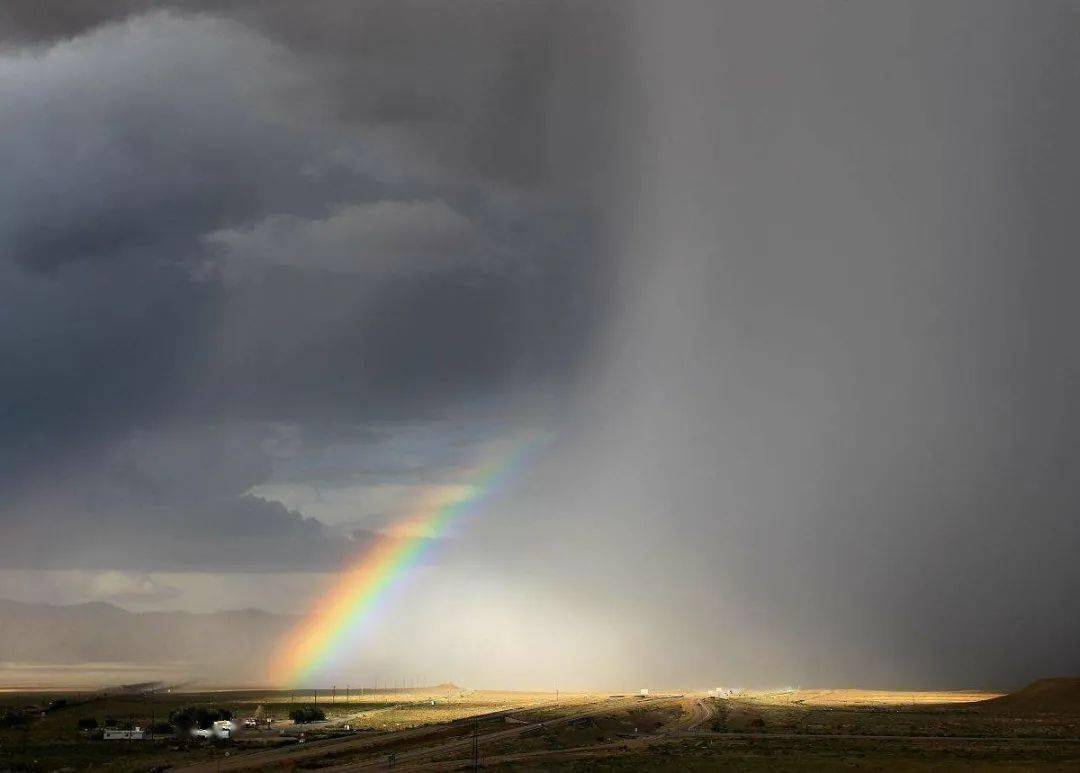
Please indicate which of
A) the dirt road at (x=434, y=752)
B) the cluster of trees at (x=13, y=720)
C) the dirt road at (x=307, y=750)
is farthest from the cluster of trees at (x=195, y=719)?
the dirt road at (x=434, y=752)

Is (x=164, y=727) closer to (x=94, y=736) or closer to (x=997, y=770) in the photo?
(x=94, y=736)

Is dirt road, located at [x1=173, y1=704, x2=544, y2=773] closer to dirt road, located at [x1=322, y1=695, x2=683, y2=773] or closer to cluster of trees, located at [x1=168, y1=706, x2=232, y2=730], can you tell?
dirt road, located at [x1=322, y1=695, x2=683, y2=773]

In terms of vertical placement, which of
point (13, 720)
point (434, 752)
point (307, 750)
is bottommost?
point (434, 752)

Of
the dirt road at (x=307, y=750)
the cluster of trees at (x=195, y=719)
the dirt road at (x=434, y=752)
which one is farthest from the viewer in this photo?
the cluster of trees at (x=195, y=719)

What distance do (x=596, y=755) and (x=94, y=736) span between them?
8428 centimetres

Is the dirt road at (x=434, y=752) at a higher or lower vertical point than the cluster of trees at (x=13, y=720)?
lower

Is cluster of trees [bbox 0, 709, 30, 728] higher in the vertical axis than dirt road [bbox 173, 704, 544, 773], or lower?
higher

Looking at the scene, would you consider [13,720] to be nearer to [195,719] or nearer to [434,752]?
[195,719]

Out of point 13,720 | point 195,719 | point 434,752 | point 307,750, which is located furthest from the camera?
point 13,720

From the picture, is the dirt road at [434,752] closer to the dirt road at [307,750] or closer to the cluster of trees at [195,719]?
the dirt road at [307,750]

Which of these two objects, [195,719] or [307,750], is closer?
[307,750]

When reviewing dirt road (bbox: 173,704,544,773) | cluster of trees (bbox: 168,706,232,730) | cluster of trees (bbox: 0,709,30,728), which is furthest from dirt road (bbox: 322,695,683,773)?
cluster of trees (bbox: 0,709,30,728)

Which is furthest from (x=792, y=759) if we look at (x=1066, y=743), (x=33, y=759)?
(x=33, y=759)

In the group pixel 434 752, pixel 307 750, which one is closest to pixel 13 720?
pixel 307 750
